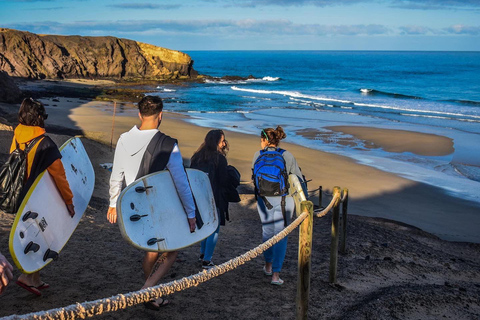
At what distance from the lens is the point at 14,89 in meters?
25.3

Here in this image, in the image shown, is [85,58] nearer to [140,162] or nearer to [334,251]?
[334,251]

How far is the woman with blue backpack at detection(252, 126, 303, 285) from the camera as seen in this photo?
16.3 feet

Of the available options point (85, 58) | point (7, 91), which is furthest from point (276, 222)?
point (85, 58)

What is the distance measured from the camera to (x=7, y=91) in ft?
80.6

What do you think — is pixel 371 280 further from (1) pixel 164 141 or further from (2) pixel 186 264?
(1) pixel 164 141

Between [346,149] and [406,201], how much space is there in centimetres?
691

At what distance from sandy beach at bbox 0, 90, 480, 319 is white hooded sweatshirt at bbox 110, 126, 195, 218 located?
3.43ft

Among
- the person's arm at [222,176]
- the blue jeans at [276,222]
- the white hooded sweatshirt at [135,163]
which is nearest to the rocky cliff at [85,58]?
the person's arm at [222,176]

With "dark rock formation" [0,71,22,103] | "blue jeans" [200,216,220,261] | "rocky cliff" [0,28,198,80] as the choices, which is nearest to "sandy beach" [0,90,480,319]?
"blue jeans" [200,216,220,261]

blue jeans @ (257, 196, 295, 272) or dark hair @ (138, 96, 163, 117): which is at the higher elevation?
dark hair @ (138, 96, 163, 117)

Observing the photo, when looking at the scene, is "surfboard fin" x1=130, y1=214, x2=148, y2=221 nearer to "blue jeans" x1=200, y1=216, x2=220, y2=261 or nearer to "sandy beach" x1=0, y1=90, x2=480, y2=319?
"sandy beach" x1=0, y1=90, x2=480, y2=319

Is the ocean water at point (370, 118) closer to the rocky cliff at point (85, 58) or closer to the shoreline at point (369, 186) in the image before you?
the shoreline at point (369, 186)

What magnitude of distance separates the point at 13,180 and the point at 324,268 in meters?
3.55

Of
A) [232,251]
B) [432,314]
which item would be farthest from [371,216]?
[432,314]
